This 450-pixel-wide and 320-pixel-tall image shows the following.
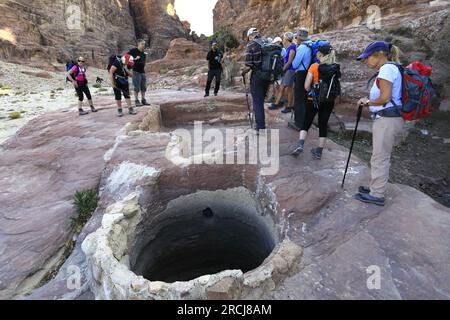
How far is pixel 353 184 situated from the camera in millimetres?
3762

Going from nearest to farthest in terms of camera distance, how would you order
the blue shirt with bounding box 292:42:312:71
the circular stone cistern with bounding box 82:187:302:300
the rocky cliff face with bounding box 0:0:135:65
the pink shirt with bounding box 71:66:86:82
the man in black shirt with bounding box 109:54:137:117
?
the circular stone cistern with bounding box 82:187:302:300
the blue shirt with bounding box 292:42:312:71
the man in black shirt with bounding box 109:54:137:117
the pink shirt with bounding box 71:66:86:82
the rocky cliff face with bounding box 0:0:135:65

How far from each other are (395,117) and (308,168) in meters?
1.35

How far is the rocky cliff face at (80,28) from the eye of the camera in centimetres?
3112

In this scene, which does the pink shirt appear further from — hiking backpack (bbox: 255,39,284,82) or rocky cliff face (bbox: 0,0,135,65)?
rocky cliff face (bbox: 0,0,135,65)

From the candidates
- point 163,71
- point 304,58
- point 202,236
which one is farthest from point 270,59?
point 163,71

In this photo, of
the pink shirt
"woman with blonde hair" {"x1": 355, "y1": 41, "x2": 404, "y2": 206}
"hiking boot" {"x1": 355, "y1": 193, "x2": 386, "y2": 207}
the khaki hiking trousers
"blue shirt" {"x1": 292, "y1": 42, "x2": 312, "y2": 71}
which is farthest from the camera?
the pink shirt

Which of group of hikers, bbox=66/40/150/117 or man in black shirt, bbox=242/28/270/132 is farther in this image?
group of hikers, bbox=66/40/150/117

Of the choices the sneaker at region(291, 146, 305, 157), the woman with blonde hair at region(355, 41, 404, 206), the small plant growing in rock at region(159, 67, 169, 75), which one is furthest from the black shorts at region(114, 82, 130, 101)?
the small plant growing in rock at region(159, 67, 169, 75)

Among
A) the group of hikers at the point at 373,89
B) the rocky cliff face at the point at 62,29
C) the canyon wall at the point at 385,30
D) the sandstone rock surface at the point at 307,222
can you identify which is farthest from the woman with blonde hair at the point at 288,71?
the rocky cliff face at the point at 62,29

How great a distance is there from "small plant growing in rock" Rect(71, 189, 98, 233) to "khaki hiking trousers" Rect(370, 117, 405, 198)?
3.50 meters

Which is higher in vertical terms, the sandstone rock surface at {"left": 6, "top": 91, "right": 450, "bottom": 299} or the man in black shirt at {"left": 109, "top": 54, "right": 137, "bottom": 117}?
the man in black shirt at {"left": 109, "top": 54, "right": 137, "bottom": 117}

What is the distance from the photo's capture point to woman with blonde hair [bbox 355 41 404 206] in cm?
300

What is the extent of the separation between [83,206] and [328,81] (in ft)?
12.0

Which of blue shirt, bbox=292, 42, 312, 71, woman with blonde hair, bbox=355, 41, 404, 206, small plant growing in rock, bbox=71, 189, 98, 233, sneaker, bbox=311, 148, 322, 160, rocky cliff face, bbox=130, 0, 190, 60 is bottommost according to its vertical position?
small plant growing in rock, bbox=71, 189, 98, 233
